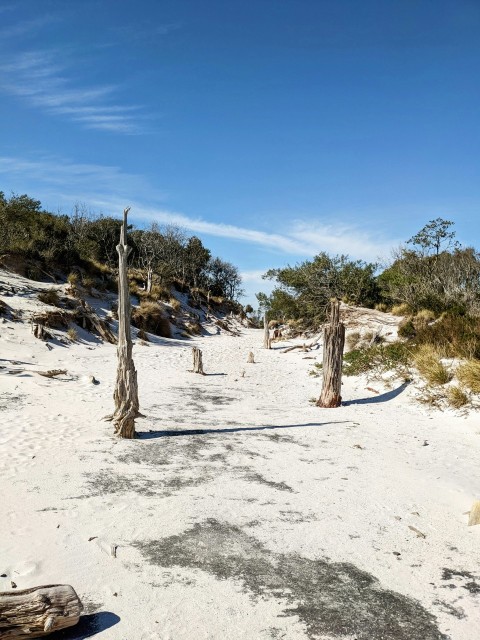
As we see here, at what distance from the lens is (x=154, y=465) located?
22.3ft

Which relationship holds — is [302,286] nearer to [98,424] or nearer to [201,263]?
[201,263]

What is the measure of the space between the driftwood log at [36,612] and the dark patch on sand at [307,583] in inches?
43.2

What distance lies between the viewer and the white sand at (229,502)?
357 centimetres

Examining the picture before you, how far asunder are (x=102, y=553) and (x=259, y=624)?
1.66m

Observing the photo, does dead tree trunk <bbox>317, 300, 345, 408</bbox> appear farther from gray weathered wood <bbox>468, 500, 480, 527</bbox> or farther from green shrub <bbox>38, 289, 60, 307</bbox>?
green shrub <bbox>38, 289, 60, 307</bbox>

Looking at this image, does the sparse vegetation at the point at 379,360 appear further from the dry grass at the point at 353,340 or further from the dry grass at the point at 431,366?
the dry grass at the point at 353,340

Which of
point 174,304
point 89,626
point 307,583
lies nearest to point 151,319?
point 174,304

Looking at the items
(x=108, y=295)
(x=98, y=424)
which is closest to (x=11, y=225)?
(x=108, y=295)

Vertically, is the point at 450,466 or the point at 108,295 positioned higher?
the point at 108,295

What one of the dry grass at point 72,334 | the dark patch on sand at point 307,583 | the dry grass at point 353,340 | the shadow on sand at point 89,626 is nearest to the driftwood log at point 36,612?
the shadow on sand at point 89,626

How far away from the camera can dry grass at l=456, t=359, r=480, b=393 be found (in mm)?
10258

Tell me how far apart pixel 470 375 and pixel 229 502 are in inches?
296

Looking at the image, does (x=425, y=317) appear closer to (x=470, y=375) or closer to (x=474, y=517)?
(x=470, y=375)

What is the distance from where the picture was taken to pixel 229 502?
5.53 m
